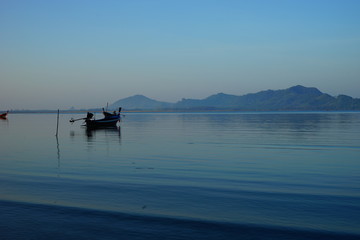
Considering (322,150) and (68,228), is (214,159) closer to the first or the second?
(322,150)

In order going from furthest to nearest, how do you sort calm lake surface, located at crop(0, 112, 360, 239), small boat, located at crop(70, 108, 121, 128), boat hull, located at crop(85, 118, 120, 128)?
small boat, located at crop(70, 108, 121, 128) < boat hull, located at crop(85, 118, 120, 128) < calm lake surface, located at crop(0, 112, 360, 239)

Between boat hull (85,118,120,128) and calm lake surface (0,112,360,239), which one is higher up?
boat hull (85,118,120,128)

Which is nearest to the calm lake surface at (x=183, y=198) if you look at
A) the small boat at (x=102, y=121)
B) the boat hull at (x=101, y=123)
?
the boat hull at (x=101, y=123)

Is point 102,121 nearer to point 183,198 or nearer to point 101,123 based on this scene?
point 101,123

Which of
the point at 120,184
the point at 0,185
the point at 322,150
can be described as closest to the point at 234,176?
the point at 120,184

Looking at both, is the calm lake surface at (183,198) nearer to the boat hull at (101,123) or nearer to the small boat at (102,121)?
the boat hull at (101,123)

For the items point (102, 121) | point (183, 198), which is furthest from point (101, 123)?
point (183, 198)

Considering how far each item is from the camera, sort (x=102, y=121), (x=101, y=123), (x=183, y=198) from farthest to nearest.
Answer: (x=102, y=121) < (x=101, y=123) < (x=183, y=198)

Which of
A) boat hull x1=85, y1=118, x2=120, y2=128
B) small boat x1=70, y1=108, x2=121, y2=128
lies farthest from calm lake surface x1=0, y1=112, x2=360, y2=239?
small boat x1=70, y1=108, x2=121, y2=128

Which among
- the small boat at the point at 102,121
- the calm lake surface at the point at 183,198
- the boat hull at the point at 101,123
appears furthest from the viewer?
the small boat at the point at 102,121

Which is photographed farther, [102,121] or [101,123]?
[102,121]

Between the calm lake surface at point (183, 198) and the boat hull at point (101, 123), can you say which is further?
the boat hull at point (101, 123)

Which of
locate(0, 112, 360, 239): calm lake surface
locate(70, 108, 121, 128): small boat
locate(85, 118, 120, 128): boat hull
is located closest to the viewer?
locate(0, 112, 360, 239): calm lake surface

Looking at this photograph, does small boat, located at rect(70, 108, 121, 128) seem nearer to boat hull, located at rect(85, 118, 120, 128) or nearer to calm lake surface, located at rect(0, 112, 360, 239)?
boat hull, located at rect(85, 118, 120, 128)
